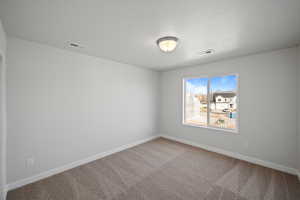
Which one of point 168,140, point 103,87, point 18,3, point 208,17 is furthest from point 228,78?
point 18,3

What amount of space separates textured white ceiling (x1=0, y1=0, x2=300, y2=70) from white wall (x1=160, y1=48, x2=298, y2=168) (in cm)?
43

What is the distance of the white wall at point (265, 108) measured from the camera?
7.97 feet

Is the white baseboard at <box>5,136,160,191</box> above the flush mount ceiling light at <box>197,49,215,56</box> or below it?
below

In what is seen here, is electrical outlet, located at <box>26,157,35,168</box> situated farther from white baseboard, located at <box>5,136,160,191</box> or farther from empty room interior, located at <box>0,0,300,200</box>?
white baseboard, located at <box>5,136,160,191</box>

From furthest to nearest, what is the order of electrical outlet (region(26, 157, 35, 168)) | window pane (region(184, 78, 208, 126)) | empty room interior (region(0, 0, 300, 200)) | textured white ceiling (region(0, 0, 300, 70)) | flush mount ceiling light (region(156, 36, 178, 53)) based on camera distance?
window pane (region(184, 78, 208, 126)) < electrical outlet (region(26, 157, 35, 168)) < flush mount ceiling light (region(156, 36, 178, 53)) < empty room interior (region(0, 0, 300, 200)) < textured white ceiling (region(0, 0, 300, 70))

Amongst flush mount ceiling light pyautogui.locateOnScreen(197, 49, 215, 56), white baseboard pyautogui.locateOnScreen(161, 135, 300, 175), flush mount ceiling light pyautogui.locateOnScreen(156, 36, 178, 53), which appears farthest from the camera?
flush mount ceiling light pyautogui.locateOnScreen(197, 49, 215, 56)

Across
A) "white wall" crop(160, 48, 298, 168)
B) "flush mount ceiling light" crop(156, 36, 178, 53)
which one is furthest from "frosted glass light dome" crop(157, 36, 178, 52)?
"white wall" crop(160, 48, 298, 168)

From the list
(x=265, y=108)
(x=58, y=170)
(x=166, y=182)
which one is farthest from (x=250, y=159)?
(x=58, y=170)

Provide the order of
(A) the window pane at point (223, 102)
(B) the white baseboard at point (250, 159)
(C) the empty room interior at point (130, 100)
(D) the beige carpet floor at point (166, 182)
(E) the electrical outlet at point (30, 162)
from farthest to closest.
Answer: (A) the window pane at point (223, 102) < (B) the white baseboard at point (250, 159) < (E) the electrical outlet at point (30, 162) < (D) the beige carpet floor at point (166, 182) < (C) the empty room interior at point (130, 100)

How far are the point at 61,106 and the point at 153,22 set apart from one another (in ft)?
7.79

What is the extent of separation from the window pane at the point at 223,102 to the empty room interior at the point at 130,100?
0.03m

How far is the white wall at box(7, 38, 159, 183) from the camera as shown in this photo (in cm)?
204

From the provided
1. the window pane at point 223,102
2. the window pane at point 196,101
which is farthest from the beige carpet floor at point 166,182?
the window pane at point 196,101

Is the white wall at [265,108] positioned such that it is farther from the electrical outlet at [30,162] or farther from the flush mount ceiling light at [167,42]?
the electrical outlet at [30,162]
